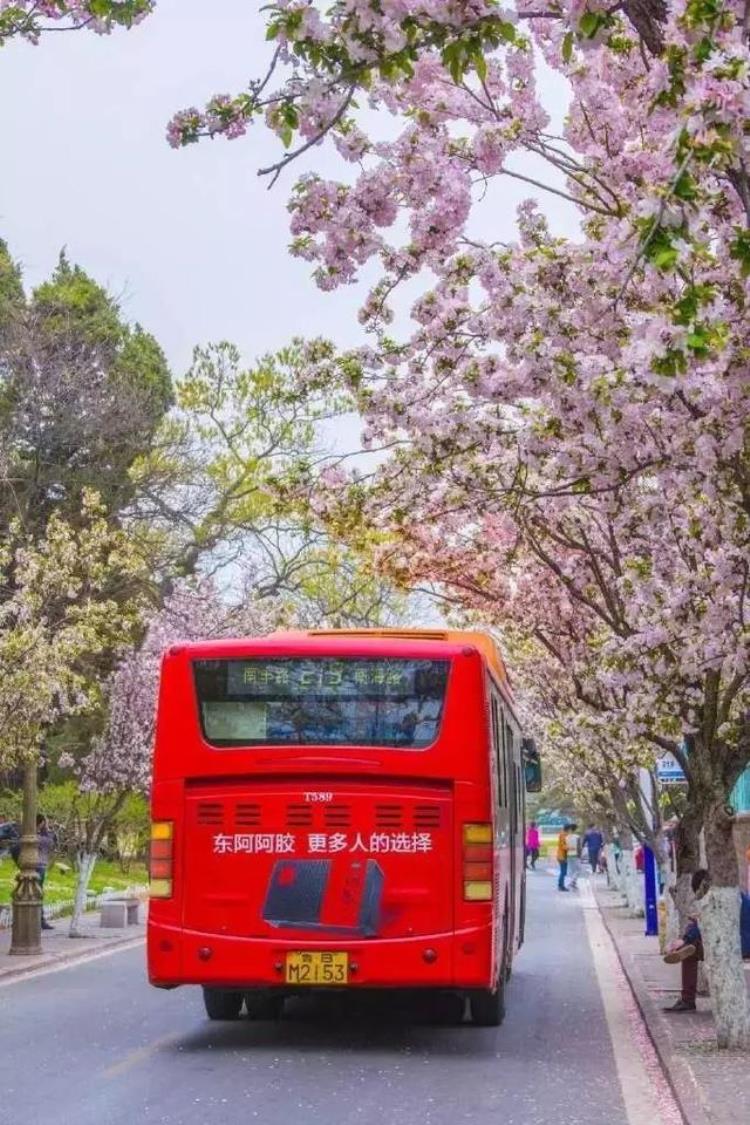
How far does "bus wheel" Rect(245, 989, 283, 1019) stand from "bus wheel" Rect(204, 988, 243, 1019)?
19 centimetres

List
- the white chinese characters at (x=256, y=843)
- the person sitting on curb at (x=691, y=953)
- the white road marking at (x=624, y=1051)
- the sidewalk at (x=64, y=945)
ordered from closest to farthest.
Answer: the white road marking at (x=624, y=1051) < the white chinese characters at (x=256, y=843) < the person sitting on curb at (x=691, y=953) < the sidewalk at (x=64, y=945)

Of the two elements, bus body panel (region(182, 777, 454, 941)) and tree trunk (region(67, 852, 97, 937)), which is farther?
tree trunk (region(67, 852, 97, 937))

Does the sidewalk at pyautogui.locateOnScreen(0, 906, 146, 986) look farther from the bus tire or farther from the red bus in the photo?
the red bus

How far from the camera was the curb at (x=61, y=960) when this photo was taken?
70.7 ft

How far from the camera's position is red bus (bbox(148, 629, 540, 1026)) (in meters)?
13.1

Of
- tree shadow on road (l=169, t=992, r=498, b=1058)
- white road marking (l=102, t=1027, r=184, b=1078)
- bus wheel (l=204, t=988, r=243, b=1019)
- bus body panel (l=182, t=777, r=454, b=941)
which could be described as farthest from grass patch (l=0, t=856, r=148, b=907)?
bus body panel (l=182, t=777, r=454, b=941)

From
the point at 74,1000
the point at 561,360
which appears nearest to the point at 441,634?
the point at 561,360

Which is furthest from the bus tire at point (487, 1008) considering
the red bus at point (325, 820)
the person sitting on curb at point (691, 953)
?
the red bus at point (325, 820)

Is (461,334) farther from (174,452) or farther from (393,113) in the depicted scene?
(174,452)

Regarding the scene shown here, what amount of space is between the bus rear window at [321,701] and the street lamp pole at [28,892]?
11241 millimetres

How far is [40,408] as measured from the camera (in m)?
38.6

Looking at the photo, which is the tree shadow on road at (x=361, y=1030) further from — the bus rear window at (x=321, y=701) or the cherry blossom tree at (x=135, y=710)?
the cherry blossom tree at (x=135, y=710)

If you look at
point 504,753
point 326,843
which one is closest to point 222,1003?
point 326,843

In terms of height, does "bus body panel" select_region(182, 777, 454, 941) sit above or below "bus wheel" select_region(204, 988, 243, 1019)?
above
